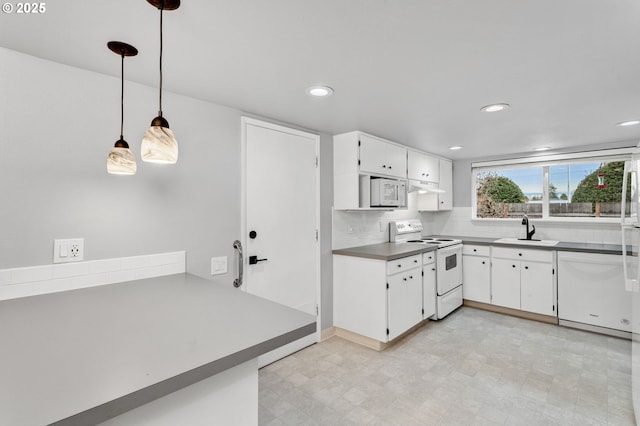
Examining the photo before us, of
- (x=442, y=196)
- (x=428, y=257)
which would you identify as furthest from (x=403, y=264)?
(x=442, y=196)

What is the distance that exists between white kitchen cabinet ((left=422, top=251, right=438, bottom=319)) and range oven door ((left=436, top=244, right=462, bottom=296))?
10 centimetres

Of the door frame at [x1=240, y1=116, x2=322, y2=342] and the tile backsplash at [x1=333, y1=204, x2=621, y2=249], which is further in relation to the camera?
the tile backsplash at [x1=333, y1=204, x2=621, y2=249]

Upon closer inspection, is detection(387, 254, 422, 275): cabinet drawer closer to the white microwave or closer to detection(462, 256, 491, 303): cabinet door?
the white microwave

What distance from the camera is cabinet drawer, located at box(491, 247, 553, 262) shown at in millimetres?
3584

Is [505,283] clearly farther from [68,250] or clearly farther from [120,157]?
[68,250]

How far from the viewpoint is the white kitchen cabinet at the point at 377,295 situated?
289 cm

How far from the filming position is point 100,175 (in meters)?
1.79

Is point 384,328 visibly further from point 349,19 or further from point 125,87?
point 125,87

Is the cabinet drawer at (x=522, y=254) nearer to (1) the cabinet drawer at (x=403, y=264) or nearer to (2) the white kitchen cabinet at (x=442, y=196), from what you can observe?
(2) the white kitchen cabinet at (x=442, y=196)

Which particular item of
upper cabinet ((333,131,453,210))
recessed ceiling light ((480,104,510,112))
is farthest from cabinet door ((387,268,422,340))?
recessed ceiling light ((480,104,510,112))

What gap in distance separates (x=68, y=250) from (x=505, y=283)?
173 inches

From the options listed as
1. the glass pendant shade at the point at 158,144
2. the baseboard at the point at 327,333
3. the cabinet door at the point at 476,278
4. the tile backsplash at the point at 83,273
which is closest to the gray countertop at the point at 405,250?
the cabinet door at the point at 476,278

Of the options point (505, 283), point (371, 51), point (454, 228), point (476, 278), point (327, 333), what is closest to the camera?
point (371, 51)

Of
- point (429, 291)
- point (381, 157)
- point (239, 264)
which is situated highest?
point (381, 157)
